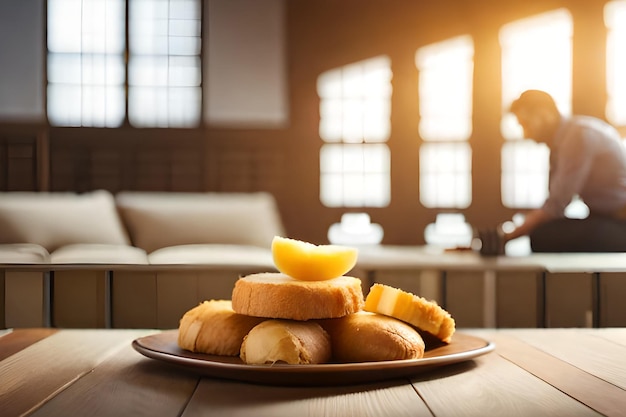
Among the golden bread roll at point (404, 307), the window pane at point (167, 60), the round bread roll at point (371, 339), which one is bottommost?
the round bread roll at point (371, 339)

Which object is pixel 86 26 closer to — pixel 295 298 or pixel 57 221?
pixel 57 221

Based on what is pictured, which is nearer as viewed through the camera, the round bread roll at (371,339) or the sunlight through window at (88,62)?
the round bread roll at (371,339)

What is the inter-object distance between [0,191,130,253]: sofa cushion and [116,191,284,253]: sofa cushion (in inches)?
3.3

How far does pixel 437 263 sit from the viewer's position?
64.2 inches

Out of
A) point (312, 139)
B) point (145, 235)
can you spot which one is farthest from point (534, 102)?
point (312, 139)

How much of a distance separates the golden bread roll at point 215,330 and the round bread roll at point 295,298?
14 mm

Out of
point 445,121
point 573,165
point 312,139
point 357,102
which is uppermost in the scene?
point 357,102

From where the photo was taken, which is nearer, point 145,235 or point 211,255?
point 211,255

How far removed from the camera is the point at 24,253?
2465mm

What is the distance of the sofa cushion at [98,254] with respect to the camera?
2.45 metres

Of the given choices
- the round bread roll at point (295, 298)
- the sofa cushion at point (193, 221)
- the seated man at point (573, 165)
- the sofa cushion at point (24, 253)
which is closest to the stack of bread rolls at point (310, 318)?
the round bread roll at point (295, 298)

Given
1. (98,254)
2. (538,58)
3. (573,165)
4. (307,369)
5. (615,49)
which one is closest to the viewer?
(307,369)

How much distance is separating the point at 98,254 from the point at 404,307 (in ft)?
6.60

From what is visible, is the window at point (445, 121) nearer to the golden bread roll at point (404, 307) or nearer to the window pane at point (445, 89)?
the window pane at point (445, 89)
